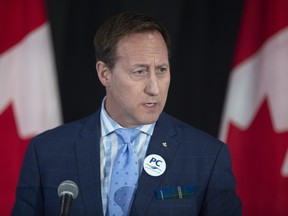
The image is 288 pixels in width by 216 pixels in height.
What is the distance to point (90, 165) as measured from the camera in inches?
78.7

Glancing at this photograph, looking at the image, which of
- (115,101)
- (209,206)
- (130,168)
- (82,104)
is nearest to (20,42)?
(82,104)

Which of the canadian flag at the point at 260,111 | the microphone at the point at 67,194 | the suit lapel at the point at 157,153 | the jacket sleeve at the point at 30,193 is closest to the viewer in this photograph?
the microphone at the point at 67,194

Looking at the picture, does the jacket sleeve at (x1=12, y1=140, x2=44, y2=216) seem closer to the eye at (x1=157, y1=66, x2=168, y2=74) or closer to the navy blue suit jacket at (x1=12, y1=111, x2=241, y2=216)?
the navy blue suit jacket at (x1=12, y1=111, x2=241, y2=216)

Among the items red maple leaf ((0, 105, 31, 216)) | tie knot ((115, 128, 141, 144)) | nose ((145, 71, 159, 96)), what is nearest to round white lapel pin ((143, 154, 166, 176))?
tie knot ((115, 128, 141, 144))

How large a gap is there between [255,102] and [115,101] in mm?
1071

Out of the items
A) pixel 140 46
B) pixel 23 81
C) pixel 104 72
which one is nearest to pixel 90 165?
pixel 104 72

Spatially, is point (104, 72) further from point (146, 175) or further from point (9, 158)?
point (9, 158)

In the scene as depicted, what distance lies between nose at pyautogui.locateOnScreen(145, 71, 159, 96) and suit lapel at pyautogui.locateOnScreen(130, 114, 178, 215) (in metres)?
0.21

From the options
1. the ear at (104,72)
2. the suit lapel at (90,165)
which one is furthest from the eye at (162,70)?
the suit lapel at (90,165)

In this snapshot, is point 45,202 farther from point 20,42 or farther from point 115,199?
point 20,42

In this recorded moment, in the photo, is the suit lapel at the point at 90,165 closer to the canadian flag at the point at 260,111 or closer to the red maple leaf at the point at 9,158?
the red maple leaf at the point at 9,158

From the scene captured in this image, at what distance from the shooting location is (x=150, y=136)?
Answer: 207 centimetres

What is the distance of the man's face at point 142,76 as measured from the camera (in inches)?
76.7

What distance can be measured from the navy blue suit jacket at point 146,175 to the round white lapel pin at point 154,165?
0.02 m
